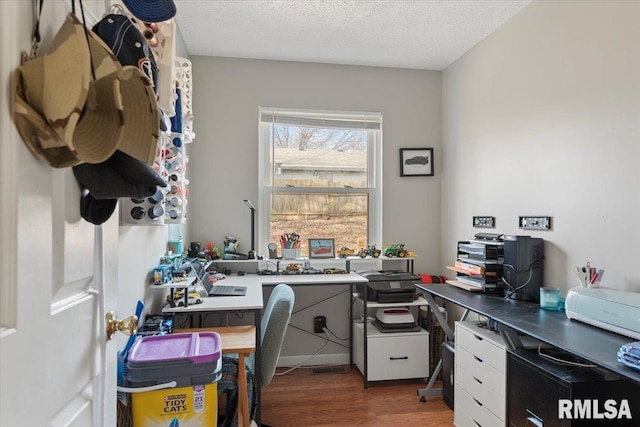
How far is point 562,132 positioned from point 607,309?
1.02 metres

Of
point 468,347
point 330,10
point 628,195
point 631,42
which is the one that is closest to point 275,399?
point 468,347

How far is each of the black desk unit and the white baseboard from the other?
1206 mm

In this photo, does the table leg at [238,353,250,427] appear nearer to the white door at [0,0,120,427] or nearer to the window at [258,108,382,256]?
the white door at [0,0,120,427]

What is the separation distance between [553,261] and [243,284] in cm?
197

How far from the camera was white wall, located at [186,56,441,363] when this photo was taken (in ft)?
9.89

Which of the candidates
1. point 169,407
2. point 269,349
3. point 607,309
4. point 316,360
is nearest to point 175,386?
point 169,407

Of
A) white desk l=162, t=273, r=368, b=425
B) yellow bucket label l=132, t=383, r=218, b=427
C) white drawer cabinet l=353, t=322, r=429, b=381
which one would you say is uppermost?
white desk l=162, t=273, r=368, b=425

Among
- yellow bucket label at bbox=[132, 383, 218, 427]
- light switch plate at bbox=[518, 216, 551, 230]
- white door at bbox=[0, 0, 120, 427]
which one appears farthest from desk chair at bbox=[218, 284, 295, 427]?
light switch plate at bbox=[518, 216, 551, 230]

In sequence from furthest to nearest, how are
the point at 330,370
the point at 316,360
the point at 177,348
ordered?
the point at 316,360, the point at 330,370, the point at 177,348

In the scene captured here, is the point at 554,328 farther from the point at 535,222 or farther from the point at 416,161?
the point at 416,161

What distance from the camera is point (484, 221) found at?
8.80 ft

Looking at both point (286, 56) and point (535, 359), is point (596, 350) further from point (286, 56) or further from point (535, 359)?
point (286, 56)

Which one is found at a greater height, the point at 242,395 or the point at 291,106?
the point at 291,106

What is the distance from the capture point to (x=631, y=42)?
1.66 m
